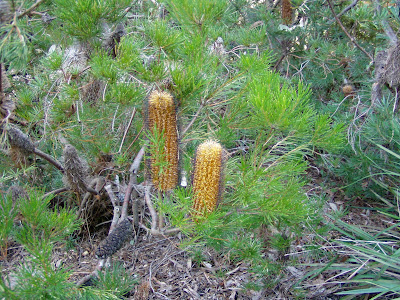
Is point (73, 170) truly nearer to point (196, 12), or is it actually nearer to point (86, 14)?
point (86, 14)

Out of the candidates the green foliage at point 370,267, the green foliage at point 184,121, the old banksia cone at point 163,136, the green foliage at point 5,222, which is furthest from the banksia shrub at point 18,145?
the green foliage at point 370,267

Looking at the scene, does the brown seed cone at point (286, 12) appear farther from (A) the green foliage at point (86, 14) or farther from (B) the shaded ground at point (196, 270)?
(A) the green foliage at point (86, 14)

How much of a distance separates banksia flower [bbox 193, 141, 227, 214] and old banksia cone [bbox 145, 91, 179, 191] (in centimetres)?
12

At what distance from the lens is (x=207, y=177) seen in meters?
1.20

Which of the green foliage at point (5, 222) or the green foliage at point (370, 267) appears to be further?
the green foliage at point (370, 267)

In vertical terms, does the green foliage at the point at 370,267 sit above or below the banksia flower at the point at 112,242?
below

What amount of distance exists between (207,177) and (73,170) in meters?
0.88

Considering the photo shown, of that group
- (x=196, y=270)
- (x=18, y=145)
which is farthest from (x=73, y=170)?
(x=196, y=270)

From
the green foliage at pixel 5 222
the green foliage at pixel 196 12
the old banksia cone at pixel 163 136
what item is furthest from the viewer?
the green foliage at pixel 196 12

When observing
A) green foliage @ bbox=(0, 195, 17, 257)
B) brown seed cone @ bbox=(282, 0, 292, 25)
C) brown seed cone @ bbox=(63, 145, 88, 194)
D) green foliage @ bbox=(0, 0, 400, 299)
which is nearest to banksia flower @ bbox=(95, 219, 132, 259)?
green foliage @ bbox=(0, 0, 400, 299)

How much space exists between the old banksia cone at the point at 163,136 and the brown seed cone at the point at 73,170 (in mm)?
550

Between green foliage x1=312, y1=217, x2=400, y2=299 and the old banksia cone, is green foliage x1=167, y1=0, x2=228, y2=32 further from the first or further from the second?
green foliage x1=312, y1=217, x2=400, y2=299

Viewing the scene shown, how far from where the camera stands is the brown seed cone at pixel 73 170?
1.64 meters

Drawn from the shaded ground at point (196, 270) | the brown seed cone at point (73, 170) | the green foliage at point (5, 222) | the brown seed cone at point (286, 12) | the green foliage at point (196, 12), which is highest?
the green foliage at point (196, 12)
